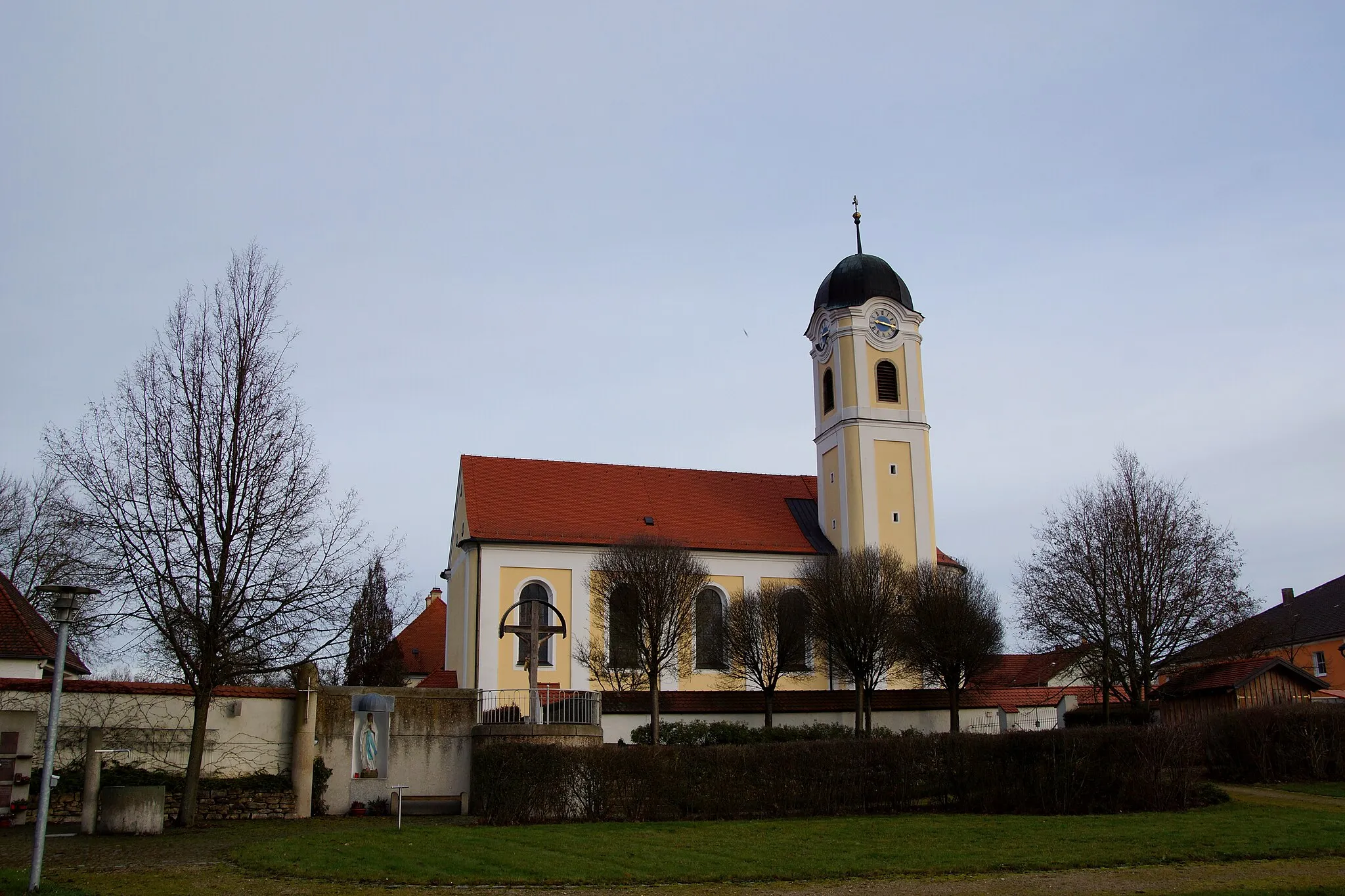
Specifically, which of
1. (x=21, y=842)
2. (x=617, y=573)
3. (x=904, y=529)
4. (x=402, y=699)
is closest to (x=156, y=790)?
(x=21, y=842)

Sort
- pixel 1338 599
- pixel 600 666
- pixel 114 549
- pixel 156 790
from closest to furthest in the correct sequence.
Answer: pixel 156 790 < pixel 114 549 < pixel 600 666 < pixel 1338 599

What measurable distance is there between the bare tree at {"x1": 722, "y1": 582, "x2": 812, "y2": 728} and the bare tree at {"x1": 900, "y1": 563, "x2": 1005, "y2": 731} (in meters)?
3.40

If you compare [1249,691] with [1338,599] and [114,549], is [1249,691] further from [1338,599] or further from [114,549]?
[114,549]

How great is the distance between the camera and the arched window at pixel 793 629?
114 feet

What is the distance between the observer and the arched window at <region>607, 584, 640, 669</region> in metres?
33.2

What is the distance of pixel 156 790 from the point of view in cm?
1698

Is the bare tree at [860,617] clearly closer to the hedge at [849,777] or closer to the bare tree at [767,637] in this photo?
the bare tree at [767,637]

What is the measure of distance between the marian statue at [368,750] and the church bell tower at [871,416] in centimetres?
2311

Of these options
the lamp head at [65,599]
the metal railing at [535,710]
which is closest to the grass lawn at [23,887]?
the lamp head at [65,599]

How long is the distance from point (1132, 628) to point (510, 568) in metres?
19.6

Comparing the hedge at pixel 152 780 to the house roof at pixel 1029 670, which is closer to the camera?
the hedge at pixel 152 780

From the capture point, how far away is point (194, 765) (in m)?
18.2

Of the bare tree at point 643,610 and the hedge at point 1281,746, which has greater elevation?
the bare tree at point 643,610

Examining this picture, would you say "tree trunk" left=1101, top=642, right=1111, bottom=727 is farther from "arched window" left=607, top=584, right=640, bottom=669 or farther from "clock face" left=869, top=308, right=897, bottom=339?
"clock face" left=869, top=308, right=897, bottom=339
